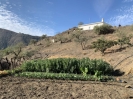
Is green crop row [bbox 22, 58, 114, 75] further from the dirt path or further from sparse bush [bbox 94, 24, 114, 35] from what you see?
sparse bush [bbox 94, 24, 114, 35]

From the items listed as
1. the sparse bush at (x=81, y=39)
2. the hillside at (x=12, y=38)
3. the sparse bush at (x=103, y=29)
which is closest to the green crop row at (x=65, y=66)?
the sparse bush at (x=81, y=39)

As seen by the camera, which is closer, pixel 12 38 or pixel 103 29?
pixel 103 29

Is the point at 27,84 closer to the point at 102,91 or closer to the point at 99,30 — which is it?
the point at 102,91

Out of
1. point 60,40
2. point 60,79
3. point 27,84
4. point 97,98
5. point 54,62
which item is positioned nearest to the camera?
point 97,98

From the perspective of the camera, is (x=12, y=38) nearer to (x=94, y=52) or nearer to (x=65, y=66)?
(x=94, y=52)

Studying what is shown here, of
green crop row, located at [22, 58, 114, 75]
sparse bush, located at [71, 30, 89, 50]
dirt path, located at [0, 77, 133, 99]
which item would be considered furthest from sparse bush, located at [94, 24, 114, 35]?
dirt path, located at [0, 77, 133, 99]

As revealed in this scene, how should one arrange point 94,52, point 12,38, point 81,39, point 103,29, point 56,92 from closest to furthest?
1. point 56,92
2. point 94,52
3. point 81,39
4. point 103,29
5. point 12,38

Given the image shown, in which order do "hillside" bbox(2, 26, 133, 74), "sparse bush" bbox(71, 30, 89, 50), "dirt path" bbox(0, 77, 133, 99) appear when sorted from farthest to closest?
"sparse bush" bbox(71, 30, 89, 50) → "hillside" bbox(2, 26, 133, 74) → "dirt path" bbox(0, 77, 133, 99)

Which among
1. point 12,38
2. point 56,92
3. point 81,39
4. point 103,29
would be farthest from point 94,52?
point 12,38

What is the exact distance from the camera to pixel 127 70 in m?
13.3

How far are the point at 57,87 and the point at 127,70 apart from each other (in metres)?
7.30

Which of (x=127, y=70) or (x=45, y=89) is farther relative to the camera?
(x=127, y=70)

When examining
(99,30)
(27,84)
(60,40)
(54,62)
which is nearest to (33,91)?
(27,84)

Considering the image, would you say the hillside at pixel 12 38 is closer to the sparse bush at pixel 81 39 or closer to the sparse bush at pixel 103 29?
the sparse bush at pixel 103 29
